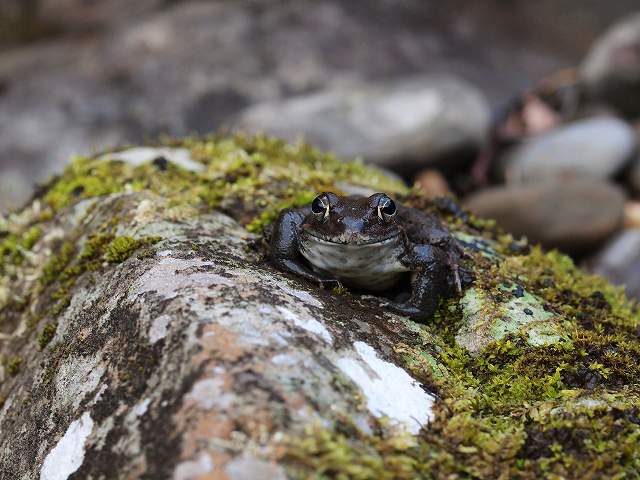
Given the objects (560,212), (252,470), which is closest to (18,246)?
(252,470)

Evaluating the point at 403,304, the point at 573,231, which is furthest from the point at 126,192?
the point at 573,231

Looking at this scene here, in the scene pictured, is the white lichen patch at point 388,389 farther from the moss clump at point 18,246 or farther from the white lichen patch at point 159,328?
the moss clump at point 18,246

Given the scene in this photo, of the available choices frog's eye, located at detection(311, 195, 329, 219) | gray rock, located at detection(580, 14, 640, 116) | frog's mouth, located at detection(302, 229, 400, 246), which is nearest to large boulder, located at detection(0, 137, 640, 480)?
frog's mouth, located at detection(302, 229, 400, 246)

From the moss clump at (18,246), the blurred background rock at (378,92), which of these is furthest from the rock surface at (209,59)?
the moss clump at (18,246)

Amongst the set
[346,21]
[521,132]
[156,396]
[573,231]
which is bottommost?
[156,396]

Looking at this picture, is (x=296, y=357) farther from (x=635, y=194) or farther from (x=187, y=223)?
(x=635, y=194)

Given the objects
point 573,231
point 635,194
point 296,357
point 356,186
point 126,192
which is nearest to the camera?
point 296,357

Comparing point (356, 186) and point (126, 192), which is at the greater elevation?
point (356, 186)
